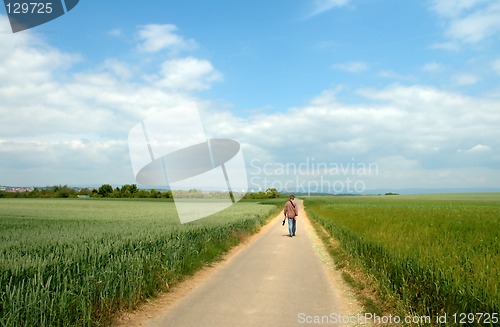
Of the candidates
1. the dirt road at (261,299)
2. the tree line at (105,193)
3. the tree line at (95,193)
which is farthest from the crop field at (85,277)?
the tree line at (95,193)

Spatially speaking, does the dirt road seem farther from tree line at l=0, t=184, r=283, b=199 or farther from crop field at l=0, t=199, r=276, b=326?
tree line at l=0, t=184, r=283, b=199

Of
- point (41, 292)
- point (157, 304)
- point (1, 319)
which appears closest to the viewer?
point (1, 319)

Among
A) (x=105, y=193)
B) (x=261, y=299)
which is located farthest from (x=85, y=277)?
(x=105, y=193)

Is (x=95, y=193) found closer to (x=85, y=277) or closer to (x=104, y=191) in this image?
(x=104, y=191)

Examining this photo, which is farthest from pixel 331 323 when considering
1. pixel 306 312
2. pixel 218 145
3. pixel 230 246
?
pixel 218 145

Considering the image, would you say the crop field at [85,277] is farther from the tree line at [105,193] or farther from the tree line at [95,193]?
the tree line at [95,193]

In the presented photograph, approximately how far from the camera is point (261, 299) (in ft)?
25.3

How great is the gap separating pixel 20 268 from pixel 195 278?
4878mm

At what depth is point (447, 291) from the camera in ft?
18.5

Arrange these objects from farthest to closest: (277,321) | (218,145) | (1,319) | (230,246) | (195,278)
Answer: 1. (218,145)
2. (230,246)
3. (195,278)
4. (277,321)
5. (1,319)

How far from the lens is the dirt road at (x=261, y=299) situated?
6.48 meters

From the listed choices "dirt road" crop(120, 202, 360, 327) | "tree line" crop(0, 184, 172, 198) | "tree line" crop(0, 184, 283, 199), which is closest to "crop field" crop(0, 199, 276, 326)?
"dirt road" crop(120, 202, 360, 327)

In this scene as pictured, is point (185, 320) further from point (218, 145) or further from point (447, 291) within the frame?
point (218, 145)

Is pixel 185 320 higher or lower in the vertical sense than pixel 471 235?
lower
